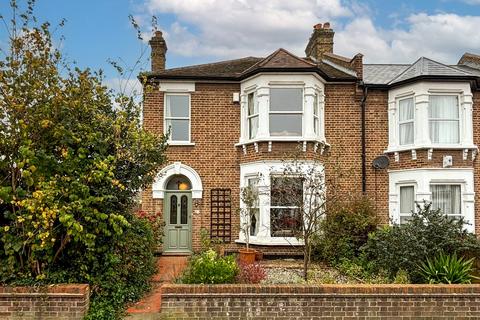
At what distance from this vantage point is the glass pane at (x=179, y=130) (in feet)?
48.5

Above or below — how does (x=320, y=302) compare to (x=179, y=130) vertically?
below

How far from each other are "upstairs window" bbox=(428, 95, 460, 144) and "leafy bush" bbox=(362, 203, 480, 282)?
4796mm

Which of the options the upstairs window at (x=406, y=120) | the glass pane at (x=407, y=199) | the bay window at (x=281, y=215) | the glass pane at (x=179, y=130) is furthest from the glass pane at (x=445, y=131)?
the glass pane at (x=179, y=130)

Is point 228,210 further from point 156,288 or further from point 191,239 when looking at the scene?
point 156,288

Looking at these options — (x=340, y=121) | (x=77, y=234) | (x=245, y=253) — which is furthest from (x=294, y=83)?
(x=77, y=234)

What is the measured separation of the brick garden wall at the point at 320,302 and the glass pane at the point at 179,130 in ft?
25.4

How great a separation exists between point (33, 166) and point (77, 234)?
1371 millimetres

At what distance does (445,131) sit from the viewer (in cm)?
1413

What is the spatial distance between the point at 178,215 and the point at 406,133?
8.20m

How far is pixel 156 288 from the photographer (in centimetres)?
971

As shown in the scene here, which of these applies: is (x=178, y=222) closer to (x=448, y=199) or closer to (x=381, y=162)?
(x=381, y=162)

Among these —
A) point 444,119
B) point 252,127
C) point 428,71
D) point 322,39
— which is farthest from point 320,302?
point 322,39

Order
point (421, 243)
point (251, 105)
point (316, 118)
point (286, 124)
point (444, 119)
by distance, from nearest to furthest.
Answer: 1. point (421, 243)
2. point (286, 124)
3. point (444, 119)
4. point (316, 118)
5. point (251, 105)

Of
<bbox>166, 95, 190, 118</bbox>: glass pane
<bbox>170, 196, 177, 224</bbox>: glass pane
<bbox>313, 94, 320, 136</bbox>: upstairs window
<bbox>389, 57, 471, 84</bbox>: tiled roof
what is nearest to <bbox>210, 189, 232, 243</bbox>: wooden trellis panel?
<bbox>170, 196, 177, 224</bbox>: glass pane
